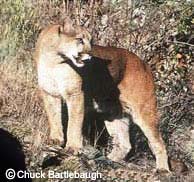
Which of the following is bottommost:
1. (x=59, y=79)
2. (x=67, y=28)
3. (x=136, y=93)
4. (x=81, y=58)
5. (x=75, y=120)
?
(x=75, y=120)

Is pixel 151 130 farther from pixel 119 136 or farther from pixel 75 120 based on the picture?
pixel 75 120

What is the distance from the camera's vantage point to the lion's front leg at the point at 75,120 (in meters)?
5.12

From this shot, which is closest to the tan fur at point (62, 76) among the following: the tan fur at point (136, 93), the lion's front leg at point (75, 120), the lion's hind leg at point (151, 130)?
the lion's front leg at point (75, 120)

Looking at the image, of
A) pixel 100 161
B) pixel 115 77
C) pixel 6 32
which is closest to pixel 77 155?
pixel 100 161

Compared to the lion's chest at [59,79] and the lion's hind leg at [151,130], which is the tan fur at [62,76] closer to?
the lion's chest at [59,79]

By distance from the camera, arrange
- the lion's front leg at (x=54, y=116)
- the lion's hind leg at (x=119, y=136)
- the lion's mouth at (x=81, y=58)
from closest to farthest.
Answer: the lion's mouth at (x=81, y=58)
the lion's front leg at (x=54, y=116)
the lion's hind leg at (x=119, y=136)

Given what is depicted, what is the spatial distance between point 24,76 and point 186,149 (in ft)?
3.53

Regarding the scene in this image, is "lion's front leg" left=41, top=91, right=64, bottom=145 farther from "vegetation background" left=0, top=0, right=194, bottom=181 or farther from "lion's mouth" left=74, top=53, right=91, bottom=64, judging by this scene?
"lion's mouth" left=74, top=53, right=91, bottom=64

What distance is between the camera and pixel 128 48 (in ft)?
17.8

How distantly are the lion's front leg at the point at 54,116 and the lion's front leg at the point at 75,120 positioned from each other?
0.19ft

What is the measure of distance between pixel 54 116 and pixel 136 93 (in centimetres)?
52

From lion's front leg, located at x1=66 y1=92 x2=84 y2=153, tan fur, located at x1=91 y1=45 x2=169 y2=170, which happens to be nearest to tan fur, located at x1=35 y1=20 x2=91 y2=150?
lion's front leg, located at x1=66 y1=92 x2=84 y2=153

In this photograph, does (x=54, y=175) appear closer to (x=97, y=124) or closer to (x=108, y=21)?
(x=97, y=124)

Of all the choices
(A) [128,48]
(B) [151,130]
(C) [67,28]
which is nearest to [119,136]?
(B) [151,130]
